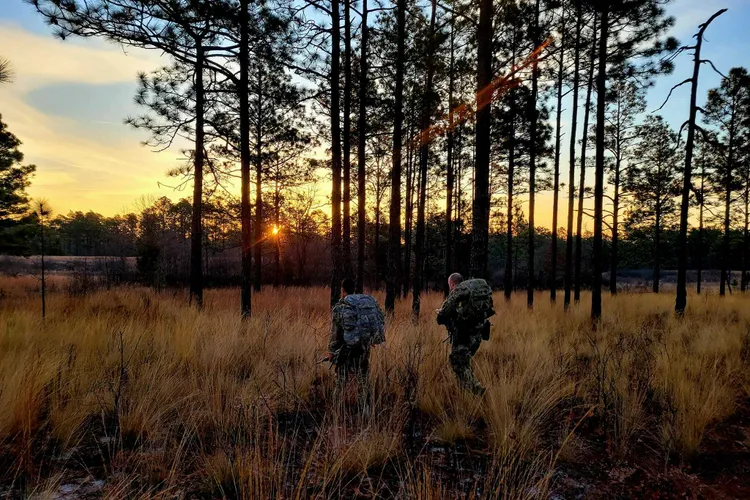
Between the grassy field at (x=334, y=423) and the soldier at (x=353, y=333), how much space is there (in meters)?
0.30

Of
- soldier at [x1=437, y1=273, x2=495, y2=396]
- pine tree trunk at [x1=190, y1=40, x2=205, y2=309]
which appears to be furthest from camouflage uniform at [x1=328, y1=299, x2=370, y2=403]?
pine tree trunk at [x1=190, y1=40, x2=205, y2=309]

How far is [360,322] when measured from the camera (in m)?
4.32

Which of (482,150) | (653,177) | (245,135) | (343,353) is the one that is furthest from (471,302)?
(653,177)

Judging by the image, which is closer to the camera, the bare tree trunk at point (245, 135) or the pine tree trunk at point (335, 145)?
the pine tree trunk at point (335, 145)

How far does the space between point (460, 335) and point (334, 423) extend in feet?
7.20

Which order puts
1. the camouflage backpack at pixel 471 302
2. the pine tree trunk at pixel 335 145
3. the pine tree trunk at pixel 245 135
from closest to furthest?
the camouflage backpack at pixel 471 302
the pine tree trunk at pixel 335 145
the pine tree trunk at pixel 245 135

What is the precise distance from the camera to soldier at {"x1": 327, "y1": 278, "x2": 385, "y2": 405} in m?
4.29

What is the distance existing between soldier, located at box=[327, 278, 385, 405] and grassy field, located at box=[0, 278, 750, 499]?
302 mm

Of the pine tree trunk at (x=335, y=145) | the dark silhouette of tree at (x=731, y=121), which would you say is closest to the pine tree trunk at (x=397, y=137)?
the pine tree trunk at (x=335, y=145)

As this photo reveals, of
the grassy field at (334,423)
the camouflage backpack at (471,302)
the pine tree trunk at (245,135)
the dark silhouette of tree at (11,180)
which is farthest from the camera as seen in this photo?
the dark silhouette of tree at (11,180)

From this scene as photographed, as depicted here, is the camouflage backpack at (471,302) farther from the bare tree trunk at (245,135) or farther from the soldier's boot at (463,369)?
the bare tree trunk at (245,135)

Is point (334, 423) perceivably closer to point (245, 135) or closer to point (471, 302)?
point (471, 302)

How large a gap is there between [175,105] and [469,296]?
10.4 meters

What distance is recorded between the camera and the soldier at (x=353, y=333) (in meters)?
4.29
